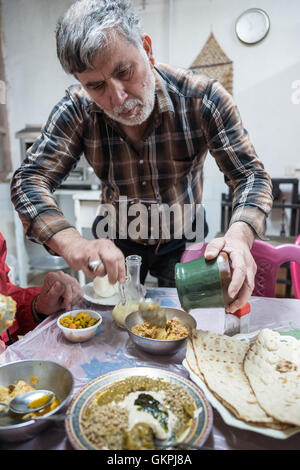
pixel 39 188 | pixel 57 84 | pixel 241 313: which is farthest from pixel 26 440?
pixel 57 84

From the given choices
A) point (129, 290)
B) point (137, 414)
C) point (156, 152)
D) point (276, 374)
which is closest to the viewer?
point (137, 414)

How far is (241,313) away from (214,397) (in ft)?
1.36

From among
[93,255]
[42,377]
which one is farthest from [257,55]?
[42,377]

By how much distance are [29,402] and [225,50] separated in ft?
13.0

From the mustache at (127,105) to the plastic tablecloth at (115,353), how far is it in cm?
84

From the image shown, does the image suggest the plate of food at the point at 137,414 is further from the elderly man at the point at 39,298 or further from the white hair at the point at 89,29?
the white hair at the point at 89,29

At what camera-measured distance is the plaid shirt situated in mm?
1456

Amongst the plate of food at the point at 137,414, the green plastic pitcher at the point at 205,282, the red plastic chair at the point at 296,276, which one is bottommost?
the red plastic chair at the point at 296,276

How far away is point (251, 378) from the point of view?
0.89 metres

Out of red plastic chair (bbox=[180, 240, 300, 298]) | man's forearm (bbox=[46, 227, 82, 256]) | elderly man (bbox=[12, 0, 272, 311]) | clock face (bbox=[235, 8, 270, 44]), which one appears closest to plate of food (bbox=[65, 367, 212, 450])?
elderly man (bbox=[12, 0, 272, 311])

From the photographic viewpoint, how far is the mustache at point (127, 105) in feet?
4.61

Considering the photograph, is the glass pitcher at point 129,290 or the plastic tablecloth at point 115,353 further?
the glass pitcher at point 129,290

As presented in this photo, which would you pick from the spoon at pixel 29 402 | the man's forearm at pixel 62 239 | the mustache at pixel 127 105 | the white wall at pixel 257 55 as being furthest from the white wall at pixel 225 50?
the spoon at pixel 29 402

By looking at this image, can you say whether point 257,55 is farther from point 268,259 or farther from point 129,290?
point 129,290
